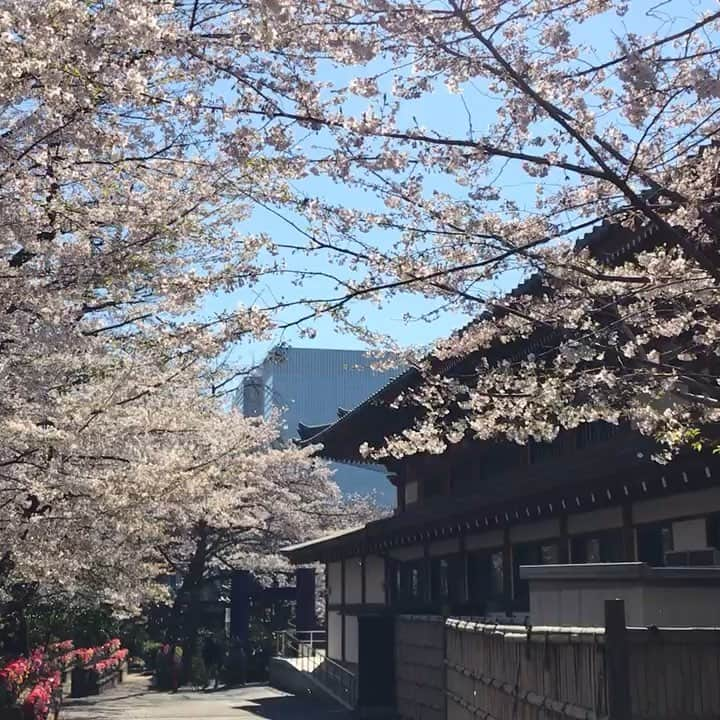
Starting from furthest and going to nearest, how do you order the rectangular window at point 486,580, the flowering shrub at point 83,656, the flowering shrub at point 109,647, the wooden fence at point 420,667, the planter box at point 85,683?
the flowering shrub at point 109,647, the planter box at point 85,683, the flowering shrub at point 83,656, the rectangular window at point 486,580, the wooden fence at point 420,667

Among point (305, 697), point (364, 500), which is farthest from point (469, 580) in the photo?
point (364, 500)

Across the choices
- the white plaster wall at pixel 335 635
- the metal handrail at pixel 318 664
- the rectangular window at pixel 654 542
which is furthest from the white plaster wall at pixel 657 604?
the white plaster wall at pixel 335 635

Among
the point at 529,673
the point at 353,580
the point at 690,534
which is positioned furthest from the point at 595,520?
the point at 353,580

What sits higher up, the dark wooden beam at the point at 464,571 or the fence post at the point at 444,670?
the dark wooden beam at the point at 464,571

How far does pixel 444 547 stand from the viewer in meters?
20.2

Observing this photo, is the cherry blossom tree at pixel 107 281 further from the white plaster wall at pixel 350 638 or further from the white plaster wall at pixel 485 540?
the white plaster wall at pixel 350 638

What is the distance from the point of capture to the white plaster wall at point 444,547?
19.5 meters

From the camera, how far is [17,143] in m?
7.49

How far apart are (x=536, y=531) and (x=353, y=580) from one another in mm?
11526

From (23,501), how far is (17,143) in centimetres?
490

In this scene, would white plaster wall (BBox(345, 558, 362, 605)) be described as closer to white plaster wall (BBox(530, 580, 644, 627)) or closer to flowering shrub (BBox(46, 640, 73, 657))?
flowering shrub (BBox(46, 640, 73, 657))

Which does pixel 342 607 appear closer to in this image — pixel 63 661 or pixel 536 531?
pixel 63 661

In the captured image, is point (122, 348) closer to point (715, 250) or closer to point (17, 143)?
point (17, 143)

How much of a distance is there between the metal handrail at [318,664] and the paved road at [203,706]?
402 millimetres
